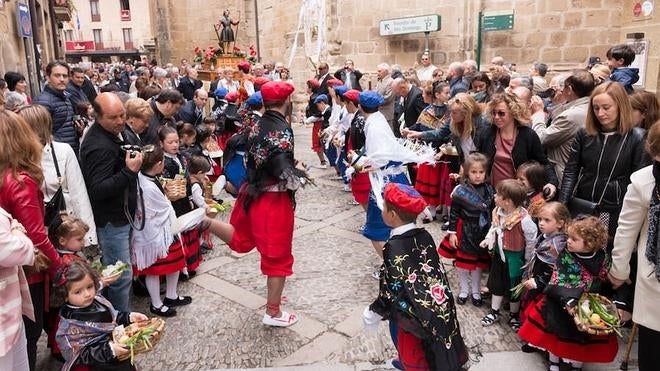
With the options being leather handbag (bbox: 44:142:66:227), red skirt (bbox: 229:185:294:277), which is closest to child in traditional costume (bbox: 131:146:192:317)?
leather handbag (bbox: 44:142:66:227)

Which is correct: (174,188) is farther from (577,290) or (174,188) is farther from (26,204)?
(577,290)

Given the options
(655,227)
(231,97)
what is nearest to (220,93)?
(231,97)

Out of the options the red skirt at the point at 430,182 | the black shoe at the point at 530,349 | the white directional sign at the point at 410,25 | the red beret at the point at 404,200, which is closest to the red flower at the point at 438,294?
the red beret at the point at 404,200

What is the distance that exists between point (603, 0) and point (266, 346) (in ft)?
32.2

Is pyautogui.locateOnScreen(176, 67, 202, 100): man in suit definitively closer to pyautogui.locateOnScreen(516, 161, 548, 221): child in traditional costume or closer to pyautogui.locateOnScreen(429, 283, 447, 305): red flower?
pyautogui.locateOnScreen(516, 161, 548, 221): child in traditional costume

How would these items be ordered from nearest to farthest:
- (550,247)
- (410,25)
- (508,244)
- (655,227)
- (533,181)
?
(655,227) < (550,247) < (508,244) < (533,181) < (410,25)

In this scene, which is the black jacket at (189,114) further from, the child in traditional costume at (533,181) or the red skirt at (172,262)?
the child in traditional costume at (533,181)

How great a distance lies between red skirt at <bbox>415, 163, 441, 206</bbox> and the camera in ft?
21.6

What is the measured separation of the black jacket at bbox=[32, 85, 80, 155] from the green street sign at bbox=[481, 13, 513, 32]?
8599 millimetres

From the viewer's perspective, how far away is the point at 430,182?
662 centimetres

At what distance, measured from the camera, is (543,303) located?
349 centimetres

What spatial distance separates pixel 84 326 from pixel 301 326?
1.73m

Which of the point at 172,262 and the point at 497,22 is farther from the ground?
the point at 497,22

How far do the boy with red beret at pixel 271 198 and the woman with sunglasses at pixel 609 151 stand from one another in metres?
2.04
